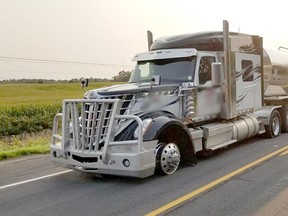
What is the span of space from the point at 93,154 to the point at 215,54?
4.30 meters

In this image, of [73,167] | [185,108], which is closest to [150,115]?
[185,108]

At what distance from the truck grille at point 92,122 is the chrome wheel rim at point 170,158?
113cm

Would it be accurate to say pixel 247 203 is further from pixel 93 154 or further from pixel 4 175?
pixel 4 175

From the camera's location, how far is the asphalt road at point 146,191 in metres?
5.03

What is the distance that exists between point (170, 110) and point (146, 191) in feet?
7.18

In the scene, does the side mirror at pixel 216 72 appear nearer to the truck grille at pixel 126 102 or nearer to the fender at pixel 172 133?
the fender at pixel 172 133

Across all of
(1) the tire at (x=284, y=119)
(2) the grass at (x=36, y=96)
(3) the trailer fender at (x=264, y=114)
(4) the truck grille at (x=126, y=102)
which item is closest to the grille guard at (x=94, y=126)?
(4) the truck grille at (x=126, y=102)

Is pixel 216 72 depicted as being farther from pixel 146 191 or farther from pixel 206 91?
pixel 146 191

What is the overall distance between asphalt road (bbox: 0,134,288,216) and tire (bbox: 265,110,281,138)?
11.3ft

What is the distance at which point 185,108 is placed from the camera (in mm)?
7840

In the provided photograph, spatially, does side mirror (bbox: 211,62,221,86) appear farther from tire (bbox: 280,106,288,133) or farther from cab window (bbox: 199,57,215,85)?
tire (bbox: 280,106,288,133)

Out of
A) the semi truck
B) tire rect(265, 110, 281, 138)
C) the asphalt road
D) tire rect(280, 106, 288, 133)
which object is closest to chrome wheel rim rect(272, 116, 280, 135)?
tire rect(265, 110, 281, 138)

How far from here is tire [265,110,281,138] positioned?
11477 mm

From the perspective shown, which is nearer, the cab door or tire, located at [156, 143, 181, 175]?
tire, located at [156, 143, 181, 175]
